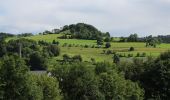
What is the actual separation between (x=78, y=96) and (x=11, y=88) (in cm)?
2215

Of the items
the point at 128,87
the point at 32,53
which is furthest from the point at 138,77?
the point at 32,53

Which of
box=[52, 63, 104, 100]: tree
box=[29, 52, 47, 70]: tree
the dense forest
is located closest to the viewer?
the dense forest

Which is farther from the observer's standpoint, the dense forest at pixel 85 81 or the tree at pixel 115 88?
the tree at pixel 115 88

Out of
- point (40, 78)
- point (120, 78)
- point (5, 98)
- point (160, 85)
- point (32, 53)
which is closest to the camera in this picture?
point (5, 98)

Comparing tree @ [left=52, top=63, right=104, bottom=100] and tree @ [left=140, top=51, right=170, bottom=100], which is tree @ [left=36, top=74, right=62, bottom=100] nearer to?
tree @ [left=52, top=63, right=104, bottom=100]

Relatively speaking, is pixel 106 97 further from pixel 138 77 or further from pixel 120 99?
pixel 138 77

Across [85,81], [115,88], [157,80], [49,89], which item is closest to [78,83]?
[85,81]

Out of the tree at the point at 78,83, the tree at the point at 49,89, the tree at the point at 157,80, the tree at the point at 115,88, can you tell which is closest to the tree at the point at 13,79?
the tree at the point at 49,89

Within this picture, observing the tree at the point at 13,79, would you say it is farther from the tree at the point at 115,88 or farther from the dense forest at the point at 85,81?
the tree at the point at 115,88

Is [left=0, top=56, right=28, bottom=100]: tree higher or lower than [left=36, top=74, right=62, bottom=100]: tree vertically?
higher

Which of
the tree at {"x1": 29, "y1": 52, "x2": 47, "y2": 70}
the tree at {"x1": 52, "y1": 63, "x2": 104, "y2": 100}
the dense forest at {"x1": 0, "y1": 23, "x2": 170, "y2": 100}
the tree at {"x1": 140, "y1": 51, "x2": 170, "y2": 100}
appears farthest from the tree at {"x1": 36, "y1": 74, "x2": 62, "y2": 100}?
the tree at {"x1": 29, "y1": 52, "x2": 47, "y2": 70}

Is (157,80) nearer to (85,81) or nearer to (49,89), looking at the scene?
(85,81)

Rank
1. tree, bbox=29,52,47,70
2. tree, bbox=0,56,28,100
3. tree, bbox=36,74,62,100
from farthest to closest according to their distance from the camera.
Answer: tree, bbox=29,52,47,70 < tree, bbox=36,74,62,100 < tree, bbox=0,56,28,100

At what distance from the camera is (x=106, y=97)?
109812 millimetres
